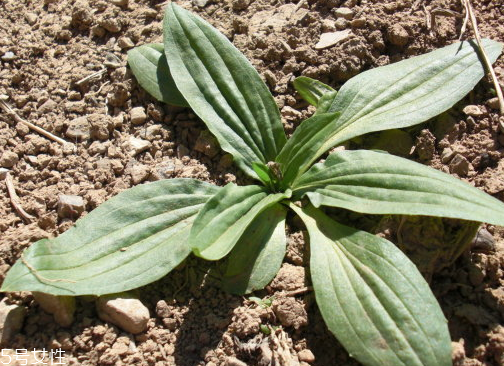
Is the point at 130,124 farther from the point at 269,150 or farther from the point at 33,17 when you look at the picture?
the point at 33,17

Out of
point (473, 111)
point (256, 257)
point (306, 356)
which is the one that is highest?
point (473, 111)

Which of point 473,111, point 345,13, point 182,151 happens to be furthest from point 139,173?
point 473,111

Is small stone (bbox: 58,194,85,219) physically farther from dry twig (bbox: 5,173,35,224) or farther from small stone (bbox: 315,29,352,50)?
small stone (bbox: 315,29,352,50)

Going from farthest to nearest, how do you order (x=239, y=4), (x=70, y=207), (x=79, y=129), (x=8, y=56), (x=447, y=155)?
(x=239, y=4), (x=8, y=56), (x=79, y=129), (x=447, y=155), (x=70, y=207)

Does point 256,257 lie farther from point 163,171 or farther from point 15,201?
point 15,201

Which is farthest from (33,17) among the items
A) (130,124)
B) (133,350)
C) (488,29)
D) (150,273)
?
(488,29)

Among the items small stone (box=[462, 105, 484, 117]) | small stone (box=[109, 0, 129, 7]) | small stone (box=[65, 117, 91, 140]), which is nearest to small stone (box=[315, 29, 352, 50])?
small stone (box=[462, 105, 484, 117])
